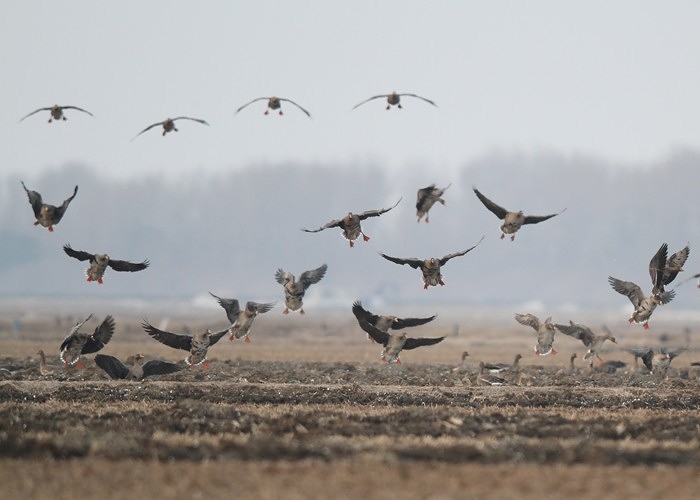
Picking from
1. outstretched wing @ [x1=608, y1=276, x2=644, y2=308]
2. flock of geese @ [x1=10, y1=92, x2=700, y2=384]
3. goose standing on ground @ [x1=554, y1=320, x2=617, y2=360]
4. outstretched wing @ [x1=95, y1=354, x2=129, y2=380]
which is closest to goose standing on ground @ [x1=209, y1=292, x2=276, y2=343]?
flock of geese @ [x1=10, y1=92, x2=700, y2=384]

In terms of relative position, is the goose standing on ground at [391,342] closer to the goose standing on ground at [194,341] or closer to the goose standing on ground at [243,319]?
the goose standing on ground at [243,319]

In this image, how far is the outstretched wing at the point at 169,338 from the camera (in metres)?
29.0

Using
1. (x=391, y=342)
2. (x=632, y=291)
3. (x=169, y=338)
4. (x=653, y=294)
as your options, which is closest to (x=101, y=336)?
(x=169, y=338)

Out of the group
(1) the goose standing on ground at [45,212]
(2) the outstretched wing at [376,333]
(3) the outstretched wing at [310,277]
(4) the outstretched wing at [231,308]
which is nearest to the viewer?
(1) the goose standing on ground at [45,212]

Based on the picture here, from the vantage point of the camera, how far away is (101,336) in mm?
29266

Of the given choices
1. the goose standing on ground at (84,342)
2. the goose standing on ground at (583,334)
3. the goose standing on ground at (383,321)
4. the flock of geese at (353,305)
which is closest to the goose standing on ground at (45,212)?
the flock of geese at (353,305)

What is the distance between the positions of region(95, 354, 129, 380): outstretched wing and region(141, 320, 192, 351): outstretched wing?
10.1ft

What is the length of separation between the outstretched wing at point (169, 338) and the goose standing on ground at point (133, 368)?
61.2 inches

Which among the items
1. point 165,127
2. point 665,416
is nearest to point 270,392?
point 165,127

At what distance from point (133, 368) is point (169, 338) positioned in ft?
15.5

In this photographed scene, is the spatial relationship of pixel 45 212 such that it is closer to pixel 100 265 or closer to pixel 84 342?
pixel 100 265

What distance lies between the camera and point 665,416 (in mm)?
25891

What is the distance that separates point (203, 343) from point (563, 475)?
14.0 metres

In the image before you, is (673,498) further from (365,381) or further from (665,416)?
(365,381)
